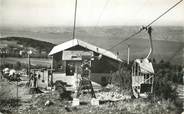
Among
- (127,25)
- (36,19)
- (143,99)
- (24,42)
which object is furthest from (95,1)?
(143,99)

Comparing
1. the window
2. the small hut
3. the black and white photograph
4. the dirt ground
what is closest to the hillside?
the black and white photograph

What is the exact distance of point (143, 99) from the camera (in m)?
4.98

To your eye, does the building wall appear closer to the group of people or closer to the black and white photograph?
the black and white photograph

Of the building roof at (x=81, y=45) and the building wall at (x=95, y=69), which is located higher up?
the building roof at (x=81, y=45)

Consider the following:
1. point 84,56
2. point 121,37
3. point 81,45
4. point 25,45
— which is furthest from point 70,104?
point 121,37

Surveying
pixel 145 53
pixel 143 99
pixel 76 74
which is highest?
pixel 145 53

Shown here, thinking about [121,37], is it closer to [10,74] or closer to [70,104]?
[70,104]

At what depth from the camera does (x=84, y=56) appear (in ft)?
16.0

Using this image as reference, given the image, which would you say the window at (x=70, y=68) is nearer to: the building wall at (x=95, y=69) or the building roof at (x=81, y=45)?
the building wall at (x=95, y=69)

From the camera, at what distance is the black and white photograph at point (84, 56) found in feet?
15.8

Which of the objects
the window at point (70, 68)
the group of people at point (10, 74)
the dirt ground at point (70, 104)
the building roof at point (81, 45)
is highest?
the building roof at point (81, 45)

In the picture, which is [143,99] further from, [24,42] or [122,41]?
[24,42]

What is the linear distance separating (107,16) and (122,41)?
17.3 inches

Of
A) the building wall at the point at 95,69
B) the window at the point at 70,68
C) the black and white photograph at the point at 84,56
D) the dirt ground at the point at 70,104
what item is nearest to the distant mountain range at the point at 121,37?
the black and white photograph at the point at 84,56
